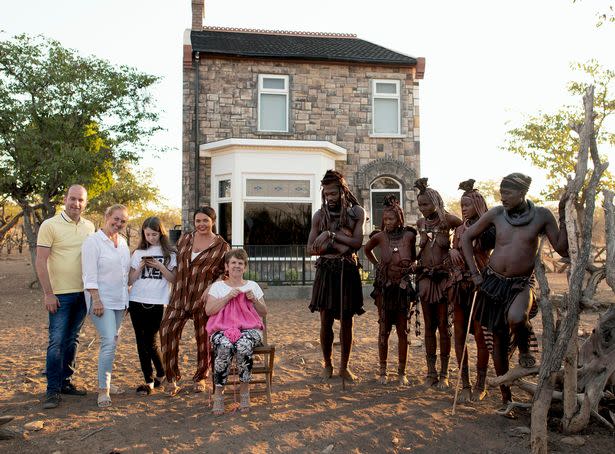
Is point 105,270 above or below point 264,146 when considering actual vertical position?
below

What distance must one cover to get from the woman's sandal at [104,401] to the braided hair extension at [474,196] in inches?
143

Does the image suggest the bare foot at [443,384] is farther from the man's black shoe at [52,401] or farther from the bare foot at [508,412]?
the man's black shoe at [52,401]

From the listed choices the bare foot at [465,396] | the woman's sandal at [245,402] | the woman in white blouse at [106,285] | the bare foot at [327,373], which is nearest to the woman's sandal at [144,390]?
the woman in white blouse at [106,285]

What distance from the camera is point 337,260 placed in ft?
17.8

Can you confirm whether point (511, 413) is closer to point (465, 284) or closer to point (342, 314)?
point (465, 284)

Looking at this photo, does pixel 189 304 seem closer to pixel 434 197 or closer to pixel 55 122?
pixel 434 197

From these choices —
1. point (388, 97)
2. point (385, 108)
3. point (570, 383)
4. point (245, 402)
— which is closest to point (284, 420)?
point (245, 402)

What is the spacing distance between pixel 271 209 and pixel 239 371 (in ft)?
34.8

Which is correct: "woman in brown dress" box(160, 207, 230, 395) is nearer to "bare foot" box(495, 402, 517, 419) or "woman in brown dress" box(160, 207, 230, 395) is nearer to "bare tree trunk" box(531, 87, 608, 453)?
"bare foot" box(495, 402, 517, 419)

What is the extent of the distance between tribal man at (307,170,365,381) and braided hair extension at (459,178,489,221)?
101 centimetres

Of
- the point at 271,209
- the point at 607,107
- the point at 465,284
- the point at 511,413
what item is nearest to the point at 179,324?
the point at 465,284

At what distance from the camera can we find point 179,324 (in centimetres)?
520

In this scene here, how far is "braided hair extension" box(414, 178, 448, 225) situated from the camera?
203 inches

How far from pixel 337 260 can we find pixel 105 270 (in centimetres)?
218
